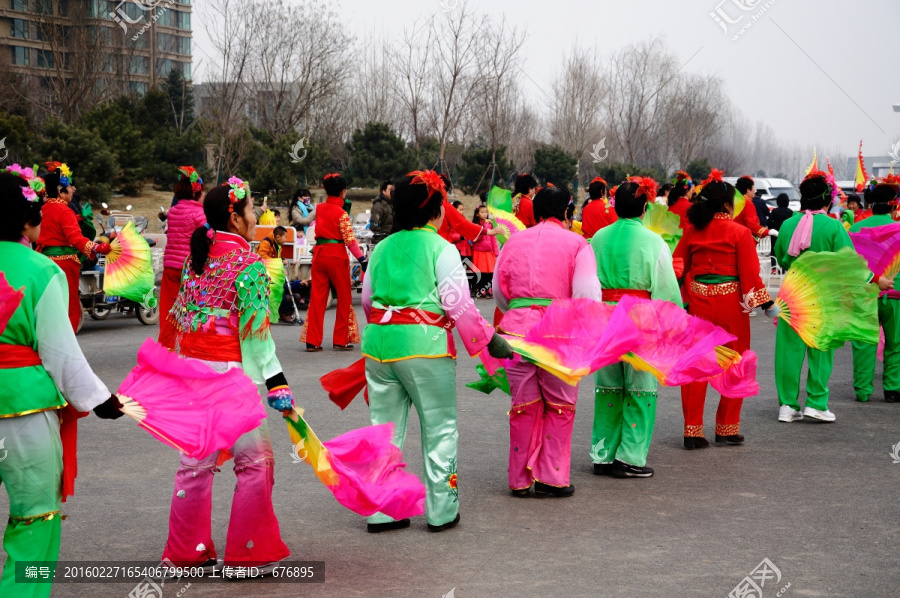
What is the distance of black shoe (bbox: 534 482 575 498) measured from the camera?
573cm

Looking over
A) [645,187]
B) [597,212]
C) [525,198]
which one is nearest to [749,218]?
[597,212]

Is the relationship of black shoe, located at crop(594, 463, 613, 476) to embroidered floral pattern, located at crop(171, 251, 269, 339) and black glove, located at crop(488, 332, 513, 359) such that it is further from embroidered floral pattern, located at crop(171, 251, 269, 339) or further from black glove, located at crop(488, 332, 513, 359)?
embroidered floral pattern, located at crop(171, 251, 269, 339)

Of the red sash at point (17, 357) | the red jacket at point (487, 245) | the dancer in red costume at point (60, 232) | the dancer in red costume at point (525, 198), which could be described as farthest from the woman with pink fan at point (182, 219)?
the red jacket at point (487, 245)

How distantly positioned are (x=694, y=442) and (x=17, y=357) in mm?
4956

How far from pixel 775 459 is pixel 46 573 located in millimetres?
4916

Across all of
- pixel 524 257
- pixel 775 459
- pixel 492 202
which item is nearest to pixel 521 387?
pixel 524 257

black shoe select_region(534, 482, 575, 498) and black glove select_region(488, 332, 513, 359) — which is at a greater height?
black glove select_region(488, 332, 513, 359)

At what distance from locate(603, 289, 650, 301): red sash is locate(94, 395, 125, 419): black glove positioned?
3.54 m

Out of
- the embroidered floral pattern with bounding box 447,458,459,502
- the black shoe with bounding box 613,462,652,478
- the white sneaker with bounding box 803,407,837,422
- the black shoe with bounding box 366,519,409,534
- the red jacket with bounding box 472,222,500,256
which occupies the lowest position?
the black shoe with bounding box 366,519,409,534

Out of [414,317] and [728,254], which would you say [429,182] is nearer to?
[414,317]

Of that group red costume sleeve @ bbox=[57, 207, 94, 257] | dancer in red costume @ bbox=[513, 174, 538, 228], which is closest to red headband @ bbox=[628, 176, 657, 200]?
dancer in red costume @ bbox=[513, 174, 538, 228]

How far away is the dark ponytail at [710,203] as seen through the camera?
6.81 meters

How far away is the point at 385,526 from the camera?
5055 mm

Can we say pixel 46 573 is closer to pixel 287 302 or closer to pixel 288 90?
pixel 287 302
